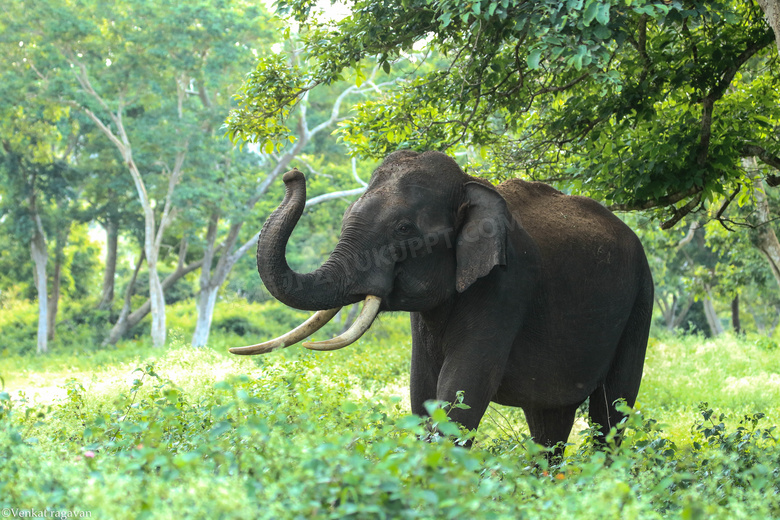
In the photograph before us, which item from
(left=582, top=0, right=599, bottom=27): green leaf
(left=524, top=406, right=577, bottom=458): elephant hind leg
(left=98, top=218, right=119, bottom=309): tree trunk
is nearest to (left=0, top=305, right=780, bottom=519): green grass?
(left=524, top=406, right=577, bottom=458): elephant hind leg

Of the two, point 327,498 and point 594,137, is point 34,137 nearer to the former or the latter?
point 594,137

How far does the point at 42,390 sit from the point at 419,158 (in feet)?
43.1

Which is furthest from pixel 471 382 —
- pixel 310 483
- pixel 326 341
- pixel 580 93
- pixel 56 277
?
pixel 56 277

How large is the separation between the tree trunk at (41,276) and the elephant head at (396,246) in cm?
2263

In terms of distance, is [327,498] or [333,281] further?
[333,281]

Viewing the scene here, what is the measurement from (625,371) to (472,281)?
181 cm

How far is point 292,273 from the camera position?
14.8 feet

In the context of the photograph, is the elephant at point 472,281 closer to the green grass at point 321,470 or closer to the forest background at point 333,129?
the green grass at point 321,470

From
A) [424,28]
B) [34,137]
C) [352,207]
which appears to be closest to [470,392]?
[352,207]

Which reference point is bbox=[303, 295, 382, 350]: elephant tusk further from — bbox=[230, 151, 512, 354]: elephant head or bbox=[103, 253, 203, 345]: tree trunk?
bbox=[103, 253, 203, 345]: tree trunk

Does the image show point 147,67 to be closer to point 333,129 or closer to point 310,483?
point 333,129

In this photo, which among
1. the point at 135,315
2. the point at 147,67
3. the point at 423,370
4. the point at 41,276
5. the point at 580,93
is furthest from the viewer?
the point at 135,315

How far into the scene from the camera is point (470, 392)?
4652 millimetres

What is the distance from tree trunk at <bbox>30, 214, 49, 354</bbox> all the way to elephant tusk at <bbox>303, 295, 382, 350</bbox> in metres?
22.8
